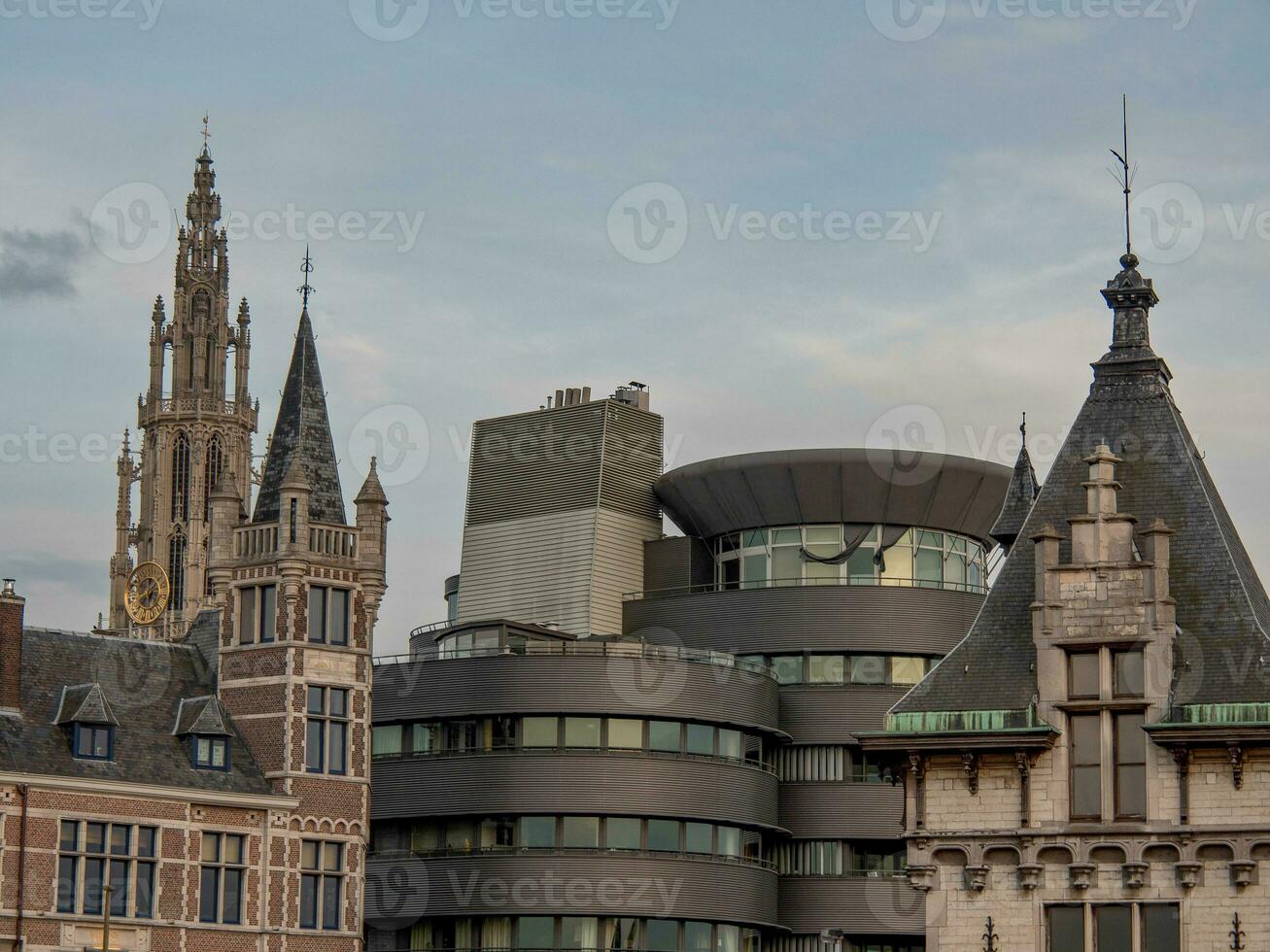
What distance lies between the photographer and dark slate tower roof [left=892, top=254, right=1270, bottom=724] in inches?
1909

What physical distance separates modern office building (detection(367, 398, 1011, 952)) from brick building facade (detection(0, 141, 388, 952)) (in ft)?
63.3

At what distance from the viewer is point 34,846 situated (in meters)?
72.8

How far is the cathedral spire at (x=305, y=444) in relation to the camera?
3231 inches

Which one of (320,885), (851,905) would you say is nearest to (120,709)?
(320,885)

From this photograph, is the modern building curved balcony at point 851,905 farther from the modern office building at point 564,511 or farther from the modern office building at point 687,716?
the modern office building at point 564,511

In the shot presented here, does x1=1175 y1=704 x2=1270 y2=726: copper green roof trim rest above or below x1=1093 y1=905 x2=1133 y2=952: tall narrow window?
above

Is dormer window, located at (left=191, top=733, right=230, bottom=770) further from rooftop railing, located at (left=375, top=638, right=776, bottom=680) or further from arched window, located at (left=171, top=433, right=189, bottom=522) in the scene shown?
arched window, located at (left=171, top=433, right=189, bottom=522)

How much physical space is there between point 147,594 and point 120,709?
102673 mm

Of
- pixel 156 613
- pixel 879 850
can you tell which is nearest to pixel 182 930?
pixel 879 850

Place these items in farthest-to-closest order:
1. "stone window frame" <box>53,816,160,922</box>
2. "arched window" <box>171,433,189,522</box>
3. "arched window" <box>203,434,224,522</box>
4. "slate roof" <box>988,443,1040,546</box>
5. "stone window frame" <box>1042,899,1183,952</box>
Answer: "arched window" <box>171,433,189,522</box> < "arched window" <box>203,434,224,522</box> < "stone window frame" <box>53,816,160,922</box> < "slate roof" <box>988,443,1040,546</box> < "stone window frame" <box>1042,899,1183,952</box>

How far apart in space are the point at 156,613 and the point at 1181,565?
132 metres

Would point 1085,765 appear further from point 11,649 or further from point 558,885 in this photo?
point 558,885

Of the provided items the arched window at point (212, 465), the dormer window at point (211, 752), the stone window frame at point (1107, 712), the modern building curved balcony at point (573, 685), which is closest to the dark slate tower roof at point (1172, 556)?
the stone window frame at point (1107, 712)

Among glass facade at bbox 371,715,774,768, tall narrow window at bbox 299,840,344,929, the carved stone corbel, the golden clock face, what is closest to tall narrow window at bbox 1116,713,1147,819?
the carved stone corbel
